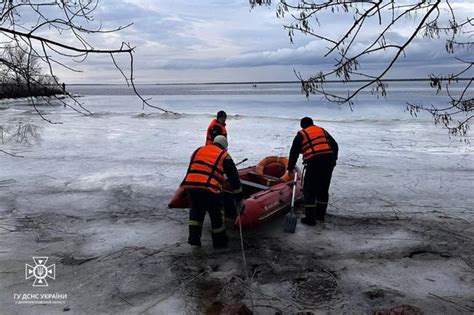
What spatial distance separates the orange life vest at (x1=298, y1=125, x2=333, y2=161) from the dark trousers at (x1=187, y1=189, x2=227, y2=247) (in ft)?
5.38

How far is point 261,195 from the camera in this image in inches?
235

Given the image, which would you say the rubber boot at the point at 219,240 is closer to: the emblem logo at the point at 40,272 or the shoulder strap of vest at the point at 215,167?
the shoulder strap of vest at the point at 215,167

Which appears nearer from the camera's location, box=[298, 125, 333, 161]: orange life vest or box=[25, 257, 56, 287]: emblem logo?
box=[25, 257, 56, 287]: emblem logo

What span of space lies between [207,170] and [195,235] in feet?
2.69

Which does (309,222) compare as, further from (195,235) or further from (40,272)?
(40,272)

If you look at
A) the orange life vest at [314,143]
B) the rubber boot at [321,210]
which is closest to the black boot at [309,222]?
the rubber boot at [321,210]

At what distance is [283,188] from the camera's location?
639 centimetres

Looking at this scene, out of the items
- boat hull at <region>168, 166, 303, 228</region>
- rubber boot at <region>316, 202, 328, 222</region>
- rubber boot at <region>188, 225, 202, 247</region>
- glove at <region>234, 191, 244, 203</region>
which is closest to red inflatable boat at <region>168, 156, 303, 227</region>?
boat hull at <region>168, 166, 303, 228</region>

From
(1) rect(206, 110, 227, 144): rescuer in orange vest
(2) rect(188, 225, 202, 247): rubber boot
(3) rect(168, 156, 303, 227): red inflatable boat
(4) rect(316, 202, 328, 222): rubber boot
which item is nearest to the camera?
(2) rect(188, 225, 202, 247): rubber boot

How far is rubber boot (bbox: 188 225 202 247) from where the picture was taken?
16.8ft

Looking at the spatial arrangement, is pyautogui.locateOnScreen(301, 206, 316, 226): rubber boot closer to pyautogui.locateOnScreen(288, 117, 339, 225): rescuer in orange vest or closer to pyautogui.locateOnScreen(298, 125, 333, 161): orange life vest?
pyautogui.locateOnScreen(288, 117, 339, 225): rescuer in orange vest

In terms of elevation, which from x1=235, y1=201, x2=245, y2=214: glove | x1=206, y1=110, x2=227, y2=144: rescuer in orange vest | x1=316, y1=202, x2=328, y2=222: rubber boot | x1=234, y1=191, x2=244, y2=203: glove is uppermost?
x1=206, y1=110, x2=227, y2=144: rescuer in orange vest

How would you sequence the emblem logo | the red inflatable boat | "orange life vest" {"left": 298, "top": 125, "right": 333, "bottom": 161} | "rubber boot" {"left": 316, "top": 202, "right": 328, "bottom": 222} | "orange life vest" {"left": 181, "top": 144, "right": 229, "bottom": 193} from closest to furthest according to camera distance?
the emblem logo < "orange life vest" {"left": 181, "top": 144, "right": 229, "bottom": 193} < the red inflatable boat < "orange life vest" {"left": 298, "top": 125, "right": 333, "bottom": 161} < "rubber boot" {"left": 316, "top": 202, "right": 328, "bottom": 222}

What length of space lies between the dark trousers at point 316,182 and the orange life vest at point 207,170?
1.61 meters
